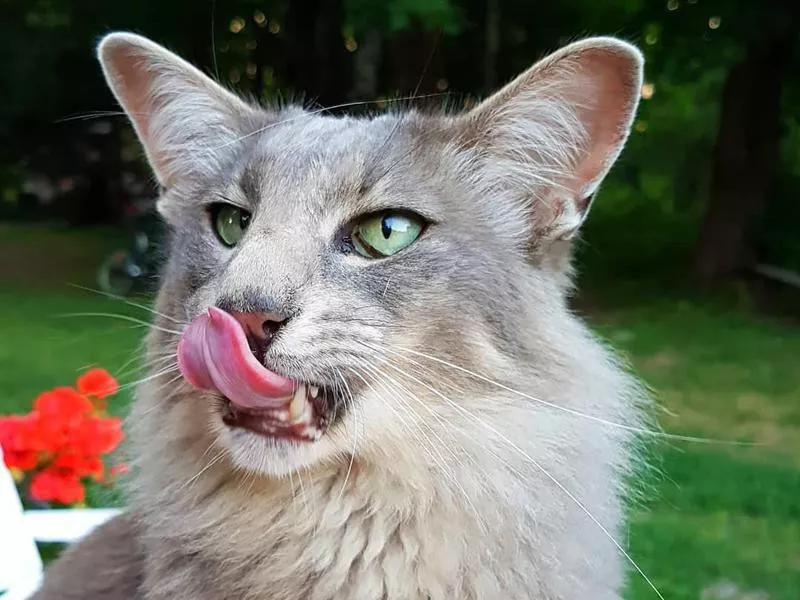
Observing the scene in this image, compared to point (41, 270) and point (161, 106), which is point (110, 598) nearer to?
point (161, 106)

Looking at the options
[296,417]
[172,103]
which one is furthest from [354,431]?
[172,103]

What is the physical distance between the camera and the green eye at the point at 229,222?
6.14ft

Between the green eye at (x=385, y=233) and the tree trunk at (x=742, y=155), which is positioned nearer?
the green eye at (x=385, y=233)

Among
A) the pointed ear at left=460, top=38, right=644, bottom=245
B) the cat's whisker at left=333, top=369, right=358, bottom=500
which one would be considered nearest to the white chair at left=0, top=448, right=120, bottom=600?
the cat's whisker at left=333, top=369, right=358, bottom=500

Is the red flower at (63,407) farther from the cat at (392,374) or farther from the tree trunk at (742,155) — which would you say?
the tree trunk at (742,155)

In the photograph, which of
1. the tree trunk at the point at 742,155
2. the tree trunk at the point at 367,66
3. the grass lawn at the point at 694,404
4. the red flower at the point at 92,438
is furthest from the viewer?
the tree trunk at the point at 367,66

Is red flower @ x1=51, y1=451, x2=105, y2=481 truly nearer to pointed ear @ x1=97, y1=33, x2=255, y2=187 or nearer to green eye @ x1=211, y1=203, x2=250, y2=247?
pointed ear @ x1=97, y1=33, x2=255, y2=187

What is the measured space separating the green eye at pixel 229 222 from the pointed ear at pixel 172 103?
0.16 meters

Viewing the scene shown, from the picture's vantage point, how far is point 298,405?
1.60 metres

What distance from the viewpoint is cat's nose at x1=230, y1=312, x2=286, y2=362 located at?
151cm

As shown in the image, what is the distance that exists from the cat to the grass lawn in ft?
1.39

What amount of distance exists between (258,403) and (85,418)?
6.09 ft

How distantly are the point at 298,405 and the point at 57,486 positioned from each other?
189 centimetres

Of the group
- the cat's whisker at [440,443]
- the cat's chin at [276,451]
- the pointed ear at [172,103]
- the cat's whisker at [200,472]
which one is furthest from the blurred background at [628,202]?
the cat's whisker at [440,443]
